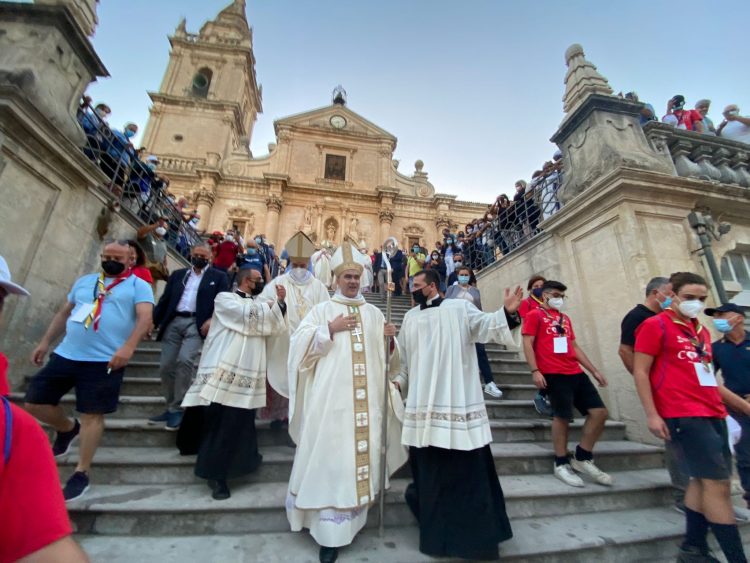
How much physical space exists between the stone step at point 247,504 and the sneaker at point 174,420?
1.83 feet

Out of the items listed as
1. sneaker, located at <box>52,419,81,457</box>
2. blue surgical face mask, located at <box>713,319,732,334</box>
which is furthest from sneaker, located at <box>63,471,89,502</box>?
blue surgical face mask, located at <box>713,319,732,334</box>

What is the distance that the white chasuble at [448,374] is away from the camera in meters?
2.26

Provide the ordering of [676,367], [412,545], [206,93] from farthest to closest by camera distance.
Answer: [206,93] → [676,367] → [412,545]

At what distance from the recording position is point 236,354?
2.81 metres

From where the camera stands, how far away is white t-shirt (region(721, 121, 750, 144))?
5.50m

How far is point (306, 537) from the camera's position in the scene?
2.24 metres

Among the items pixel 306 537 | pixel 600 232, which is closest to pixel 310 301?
pixel 306 537

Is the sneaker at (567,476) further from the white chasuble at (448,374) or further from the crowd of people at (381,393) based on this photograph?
the white chasuble at (448,374)

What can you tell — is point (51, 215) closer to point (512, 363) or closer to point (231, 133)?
point (512, 363)

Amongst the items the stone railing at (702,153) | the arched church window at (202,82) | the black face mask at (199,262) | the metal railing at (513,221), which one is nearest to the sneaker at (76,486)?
the black face mask at (199,262)

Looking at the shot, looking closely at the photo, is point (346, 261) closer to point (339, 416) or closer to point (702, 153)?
point (339, 416)

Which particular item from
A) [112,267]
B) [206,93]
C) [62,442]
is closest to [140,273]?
[112,267]

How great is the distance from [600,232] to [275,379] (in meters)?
4.64

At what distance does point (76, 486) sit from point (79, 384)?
73cm
